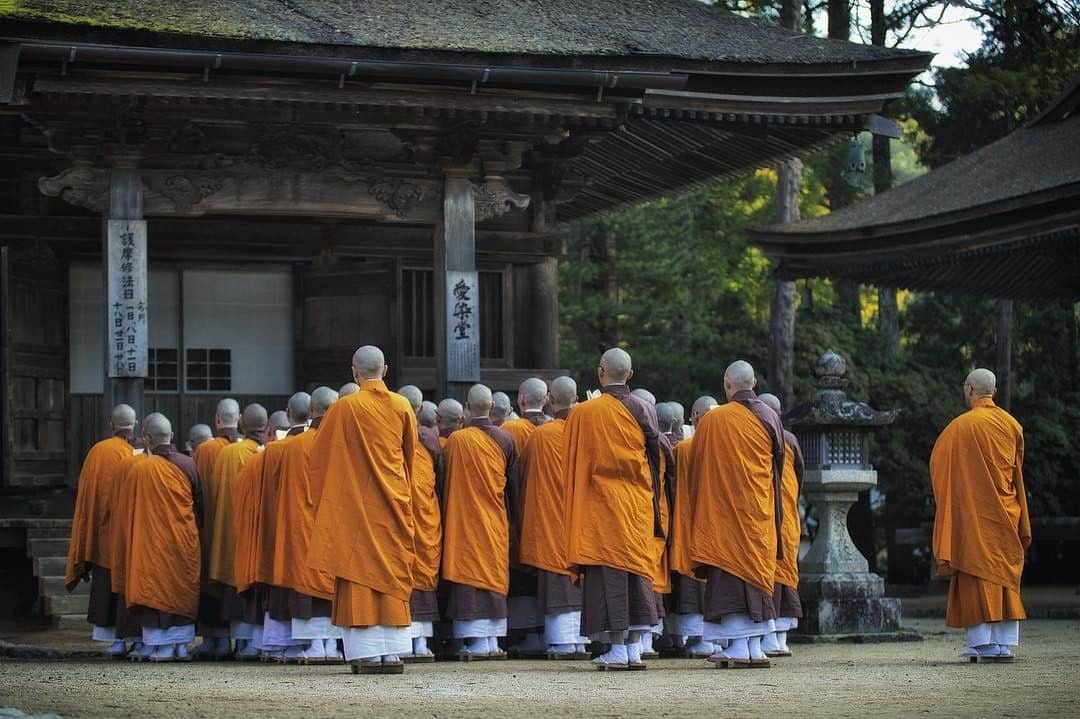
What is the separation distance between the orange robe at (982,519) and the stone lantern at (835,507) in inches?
114

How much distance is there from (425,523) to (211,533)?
2167 millimetres

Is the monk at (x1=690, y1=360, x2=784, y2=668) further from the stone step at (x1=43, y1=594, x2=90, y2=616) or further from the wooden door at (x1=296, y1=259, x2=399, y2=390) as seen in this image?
the wooden door at (x1=296, y1=259, x2=399, y2=390)

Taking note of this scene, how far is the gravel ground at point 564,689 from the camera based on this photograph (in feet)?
28.4

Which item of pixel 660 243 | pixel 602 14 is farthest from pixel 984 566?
pixel 660 243

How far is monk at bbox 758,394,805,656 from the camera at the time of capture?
12742 millimetres

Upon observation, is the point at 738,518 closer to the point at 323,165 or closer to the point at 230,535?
the point at 230,535

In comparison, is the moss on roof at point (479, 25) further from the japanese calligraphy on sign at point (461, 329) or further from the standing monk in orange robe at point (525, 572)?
the standing monk in orange robe at point (525, 572)

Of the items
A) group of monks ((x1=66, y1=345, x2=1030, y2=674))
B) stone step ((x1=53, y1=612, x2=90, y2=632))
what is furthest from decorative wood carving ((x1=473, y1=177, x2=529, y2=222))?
stone step ((x1=53, y1=612, x2=90, y2=632))

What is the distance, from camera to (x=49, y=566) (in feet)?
50.8

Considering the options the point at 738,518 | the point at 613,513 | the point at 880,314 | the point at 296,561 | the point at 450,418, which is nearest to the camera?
the point at 613,513

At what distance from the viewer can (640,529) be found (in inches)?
446

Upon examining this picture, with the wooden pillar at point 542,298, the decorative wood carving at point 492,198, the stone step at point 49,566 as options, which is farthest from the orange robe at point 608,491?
the wooden pillar at point 542,298

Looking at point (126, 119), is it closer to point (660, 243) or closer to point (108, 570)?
point (108, 570)

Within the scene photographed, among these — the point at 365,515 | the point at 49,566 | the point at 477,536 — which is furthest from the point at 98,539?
the point at 365,515
